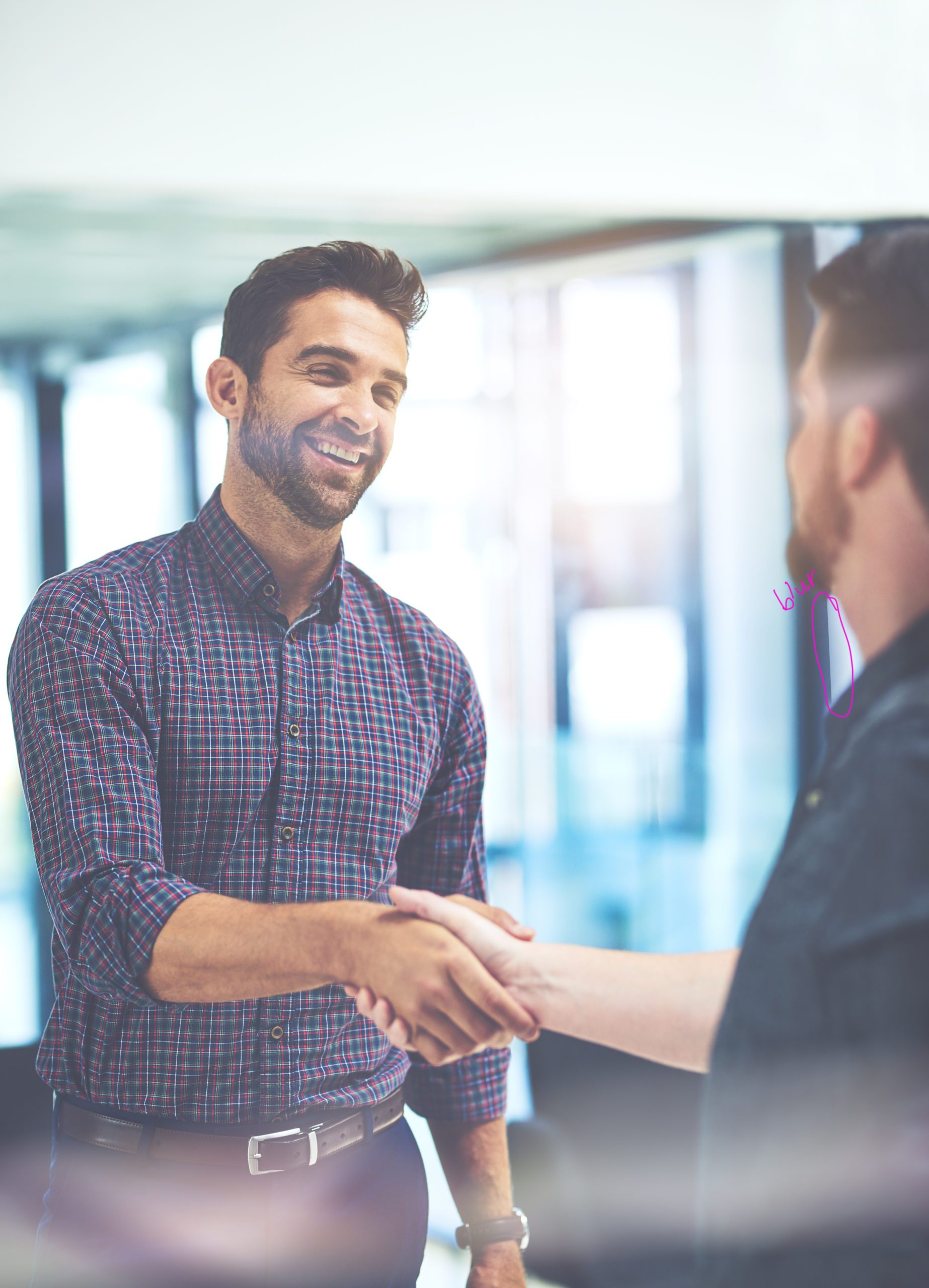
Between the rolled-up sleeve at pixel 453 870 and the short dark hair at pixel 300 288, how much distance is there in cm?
58

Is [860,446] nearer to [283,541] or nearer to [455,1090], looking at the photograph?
[283,541]

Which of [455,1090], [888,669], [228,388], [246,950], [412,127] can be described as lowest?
[455,1090]

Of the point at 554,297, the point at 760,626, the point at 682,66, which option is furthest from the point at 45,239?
the point at 760,626

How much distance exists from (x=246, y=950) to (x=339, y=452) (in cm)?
64

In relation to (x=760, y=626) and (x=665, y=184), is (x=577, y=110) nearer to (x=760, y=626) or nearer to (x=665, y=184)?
(x=665, y=184)

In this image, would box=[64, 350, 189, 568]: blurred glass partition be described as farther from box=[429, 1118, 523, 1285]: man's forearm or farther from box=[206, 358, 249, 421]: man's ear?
box=[429, 1118, 523, 1285]: man's forearm

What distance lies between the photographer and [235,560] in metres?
1.47

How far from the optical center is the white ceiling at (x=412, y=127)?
1.88 meters

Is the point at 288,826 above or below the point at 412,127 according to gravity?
below

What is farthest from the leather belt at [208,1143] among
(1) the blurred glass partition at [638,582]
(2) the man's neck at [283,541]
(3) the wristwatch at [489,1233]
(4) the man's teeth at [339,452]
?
(4) the man's teeth at [339,452]

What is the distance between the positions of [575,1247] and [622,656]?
1135 mm

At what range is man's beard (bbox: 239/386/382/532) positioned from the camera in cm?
144

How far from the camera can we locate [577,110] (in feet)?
7.18

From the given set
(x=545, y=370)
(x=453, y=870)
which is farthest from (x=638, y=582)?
(x=453, y=870)
